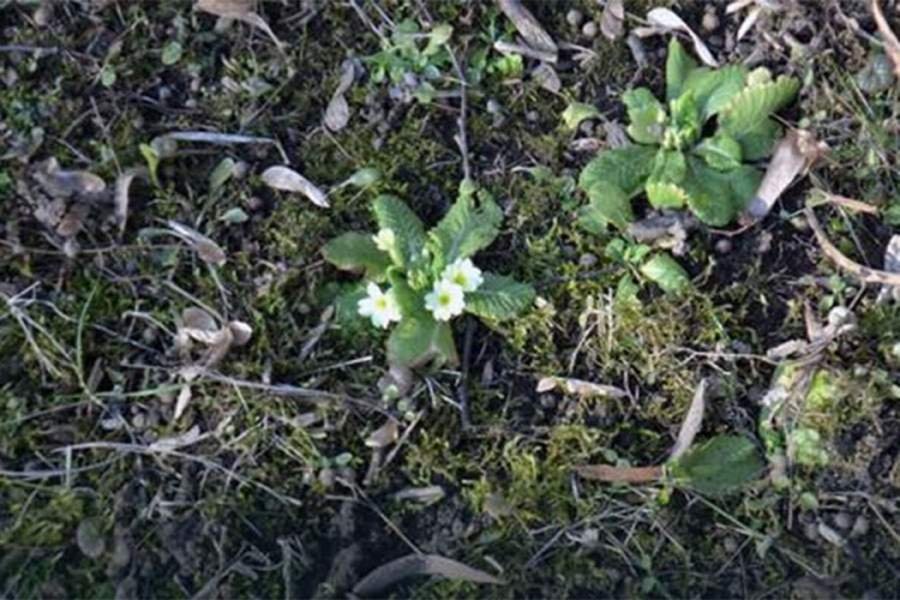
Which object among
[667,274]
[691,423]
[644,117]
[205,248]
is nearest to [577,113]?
[644,117]

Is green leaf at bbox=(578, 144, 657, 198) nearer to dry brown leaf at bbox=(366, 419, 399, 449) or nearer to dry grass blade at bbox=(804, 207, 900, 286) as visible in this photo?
dry grass blade at bbox=(804, 207, 900, 286)

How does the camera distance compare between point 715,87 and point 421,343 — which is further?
point 715,87

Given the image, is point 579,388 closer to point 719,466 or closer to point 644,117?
point 719,466

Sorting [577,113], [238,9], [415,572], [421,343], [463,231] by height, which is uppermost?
[238,9]

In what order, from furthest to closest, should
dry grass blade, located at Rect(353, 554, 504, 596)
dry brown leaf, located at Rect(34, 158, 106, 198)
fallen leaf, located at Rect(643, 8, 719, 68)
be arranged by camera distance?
fallen leaf, located at Rect(643, 8, 719, 68) < dry brown leaf, located at Rect(34, 158, 106, 198) < dry grass blade, located at Rect(353, 554, 504, 596)

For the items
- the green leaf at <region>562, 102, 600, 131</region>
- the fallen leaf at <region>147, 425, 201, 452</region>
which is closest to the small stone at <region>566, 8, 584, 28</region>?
the green leaf at <region>562, 102, 600, 131</region>

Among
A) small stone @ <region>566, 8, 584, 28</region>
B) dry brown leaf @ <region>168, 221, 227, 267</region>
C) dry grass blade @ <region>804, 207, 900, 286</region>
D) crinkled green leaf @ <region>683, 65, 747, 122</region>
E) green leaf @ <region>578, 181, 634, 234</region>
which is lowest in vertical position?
dry grass blade @ <region>804, 207, 900, 286</region>

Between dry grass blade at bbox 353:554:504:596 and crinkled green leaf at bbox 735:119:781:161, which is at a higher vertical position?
crinkled green leaf at bbox 735:119:781:161
